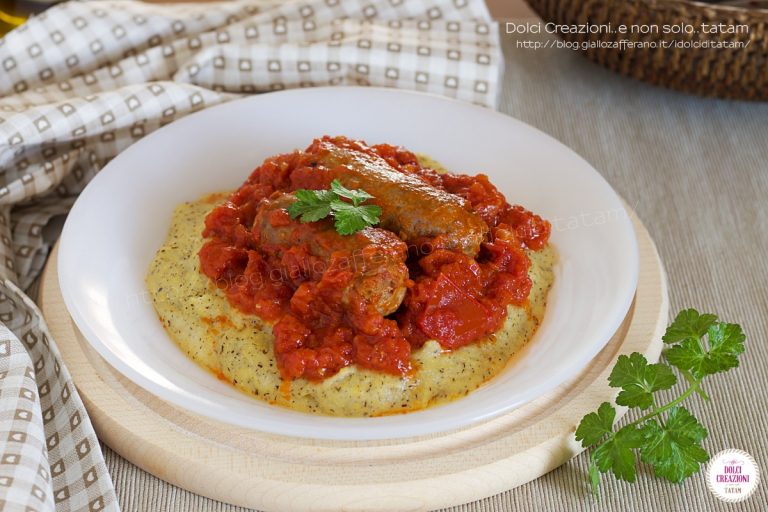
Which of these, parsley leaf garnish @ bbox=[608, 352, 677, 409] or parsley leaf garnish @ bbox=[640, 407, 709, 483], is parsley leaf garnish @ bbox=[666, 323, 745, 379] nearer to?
parsley leaf garnish @ bbox=[608, 352, 677, 409]

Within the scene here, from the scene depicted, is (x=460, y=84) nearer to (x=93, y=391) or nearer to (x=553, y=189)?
(x=553, y=189)

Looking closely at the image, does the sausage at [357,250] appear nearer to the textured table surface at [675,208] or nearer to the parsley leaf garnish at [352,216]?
the parsley leaf garnish at [352,216]

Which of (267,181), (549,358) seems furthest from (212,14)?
(549,358)

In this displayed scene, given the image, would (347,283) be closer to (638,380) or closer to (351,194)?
(351,194)

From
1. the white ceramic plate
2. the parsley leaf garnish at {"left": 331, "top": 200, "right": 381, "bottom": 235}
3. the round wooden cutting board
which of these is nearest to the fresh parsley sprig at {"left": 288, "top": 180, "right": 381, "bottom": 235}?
the parsley leaf garnish at {"left": 331, "top": 200, "right": 381, "bottom": 235}

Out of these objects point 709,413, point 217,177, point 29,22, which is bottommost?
point 709,413

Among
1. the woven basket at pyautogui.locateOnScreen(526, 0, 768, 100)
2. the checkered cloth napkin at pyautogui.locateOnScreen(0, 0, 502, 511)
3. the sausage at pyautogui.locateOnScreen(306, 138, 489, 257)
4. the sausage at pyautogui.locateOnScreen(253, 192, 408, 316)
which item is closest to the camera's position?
the sausage at pyautogui.locateOnScreen(253, 192, 408, 316)

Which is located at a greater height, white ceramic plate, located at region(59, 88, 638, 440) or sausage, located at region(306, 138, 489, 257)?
sausage, located at region(306, 138, 489, 257)

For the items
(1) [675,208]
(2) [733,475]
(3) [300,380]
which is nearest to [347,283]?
(3) [300,380]
